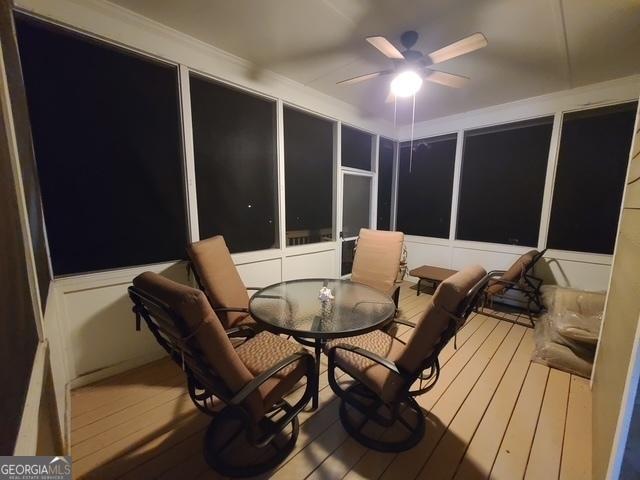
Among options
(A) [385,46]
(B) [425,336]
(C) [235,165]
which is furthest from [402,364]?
(C) [235,165]

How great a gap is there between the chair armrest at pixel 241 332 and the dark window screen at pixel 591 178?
3766mm

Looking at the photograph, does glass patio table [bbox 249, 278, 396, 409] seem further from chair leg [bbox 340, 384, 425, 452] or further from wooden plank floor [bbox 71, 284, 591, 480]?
wooden plank floor [bbox 71, 284, 591, 480]

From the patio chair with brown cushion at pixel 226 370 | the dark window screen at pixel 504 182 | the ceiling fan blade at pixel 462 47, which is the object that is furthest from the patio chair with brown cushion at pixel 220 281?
the dark window screen at pixel 504 182

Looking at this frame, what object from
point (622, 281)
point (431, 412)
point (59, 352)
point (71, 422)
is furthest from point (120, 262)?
point (622, 281)

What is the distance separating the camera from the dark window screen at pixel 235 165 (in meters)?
2.37

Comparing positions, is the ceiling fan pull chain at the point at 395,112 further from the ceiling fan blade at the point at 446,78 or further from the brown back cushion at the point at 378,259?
the brown back cushion at the point at 378,259

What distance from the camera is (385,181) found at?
15.0 ft

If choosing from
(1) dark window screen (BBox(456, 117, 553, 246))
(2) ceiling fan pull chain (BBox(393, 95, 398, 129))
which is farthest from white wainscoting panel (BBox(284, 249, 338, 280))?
(2) ceiling fan pull chain (BBox(393, 95, 398, 129))

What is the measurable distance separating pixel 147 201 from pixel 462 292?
2.33 meters

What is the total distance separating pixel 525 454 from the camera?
4.72 ft

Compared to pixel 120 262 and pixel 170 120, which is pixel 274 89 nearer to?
pixel 170 120

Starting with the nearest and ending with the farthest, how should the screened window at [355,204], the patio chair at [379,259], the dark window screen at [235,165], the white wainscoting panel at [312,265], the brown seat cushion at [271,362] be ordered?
1. the brown seat cushion at [271,362]
2. the dark window screen at [235,165]
3. the patio chair at [379,259]
4. the white wainscoting panel at [312,265]
5. the screened window at [355,204]

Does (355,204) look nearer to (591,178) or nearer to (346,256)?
(346,256)

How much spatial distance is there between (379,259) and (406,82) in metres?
1.62
